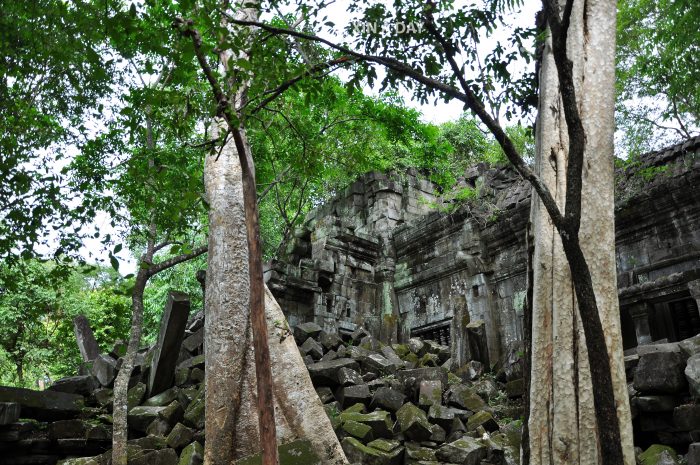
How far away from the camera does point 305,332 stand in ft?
26.9

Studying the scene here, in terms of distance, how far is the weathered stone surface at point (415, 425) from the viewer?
213 inches

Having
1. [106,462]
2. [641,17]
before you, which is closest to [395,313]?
[106,462]

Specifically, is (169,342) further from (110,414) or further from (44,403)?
(44,403)

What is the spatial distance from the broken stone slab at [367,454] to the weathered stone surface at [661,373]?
7.36 ft

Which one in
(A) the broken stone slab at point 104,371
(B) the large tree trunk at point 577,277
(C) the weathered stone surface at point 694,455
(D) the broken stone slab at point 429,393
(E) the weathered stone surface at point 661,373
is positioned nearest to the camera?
(B) the large tree trunk at point 577,277

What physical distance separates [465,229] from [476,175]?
185 centimetres

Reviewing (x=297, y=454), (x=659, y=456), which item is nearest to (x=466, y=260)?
(x=659, y=456)

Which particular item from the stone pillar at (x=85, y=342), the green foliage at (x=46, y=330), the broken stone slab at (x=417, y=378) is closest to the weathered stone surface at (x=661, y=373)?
the broken stone slab at (x=417, y=378)

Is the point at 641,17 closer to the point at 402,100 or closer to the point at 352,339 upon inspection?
the point at 402,100

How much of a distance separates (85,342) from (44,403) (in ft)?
9.74

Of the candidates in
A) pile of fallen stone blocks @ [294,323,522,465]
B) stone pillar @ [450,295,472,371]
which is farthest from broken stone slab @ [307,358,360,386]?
stone pillar @ [450,295,472,371]

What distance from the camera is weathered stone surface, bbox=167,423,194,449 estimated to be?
5.49m

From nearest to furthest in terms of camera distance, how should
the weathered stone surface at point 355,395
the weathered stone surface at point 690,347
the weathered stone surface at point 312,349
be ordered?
the weathered stone surface at point 690,347
the weathered stone surface at point 355,395
the weathered stone surface at point 312,349

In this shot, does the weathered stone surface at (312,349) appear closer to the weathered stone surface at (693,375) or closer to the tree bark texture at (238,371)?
the tree bark texture at (238,371)
